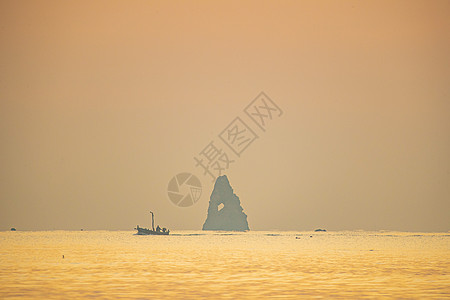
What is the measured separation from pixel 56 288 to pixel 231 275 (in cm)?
1232

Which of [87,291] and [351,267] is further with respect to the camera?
[351,267]

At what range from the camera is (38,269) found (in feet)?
158

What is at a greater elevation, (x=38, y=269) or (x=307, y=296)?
(x=38, y=269)

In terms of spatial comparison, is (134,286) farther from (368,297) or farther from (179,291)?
(368,297)

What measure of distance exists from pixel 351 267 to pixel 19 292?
2713cm

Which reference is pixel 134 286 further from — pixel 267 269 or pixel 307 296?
pixel 267 269

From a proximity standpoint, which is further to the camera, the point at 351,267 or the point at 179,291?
the point at 351,267

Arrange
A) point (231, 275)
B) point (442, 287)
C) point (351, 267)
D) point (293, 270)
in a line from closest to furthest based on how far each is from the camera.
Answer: point (442, 287)
point (231, 275)
point (293, 270)
point (351, 267)

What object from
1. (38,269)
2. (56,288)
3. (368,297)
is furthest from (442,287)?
(38,269)

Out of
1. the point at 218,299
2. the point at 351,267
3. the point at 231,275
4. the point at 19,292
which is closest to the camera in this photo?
the point at 218,299

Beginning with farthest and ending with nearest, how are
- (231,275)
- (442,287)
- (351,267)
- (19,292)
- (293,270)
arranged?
(351,267) → (293,270) → (231,275) → (442,287) → (19,292)

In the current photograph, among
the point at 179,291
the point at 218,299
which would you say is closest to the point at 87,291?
the point at 179,291

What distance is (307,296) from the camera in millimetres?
31812

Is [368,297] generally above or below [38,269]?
below
